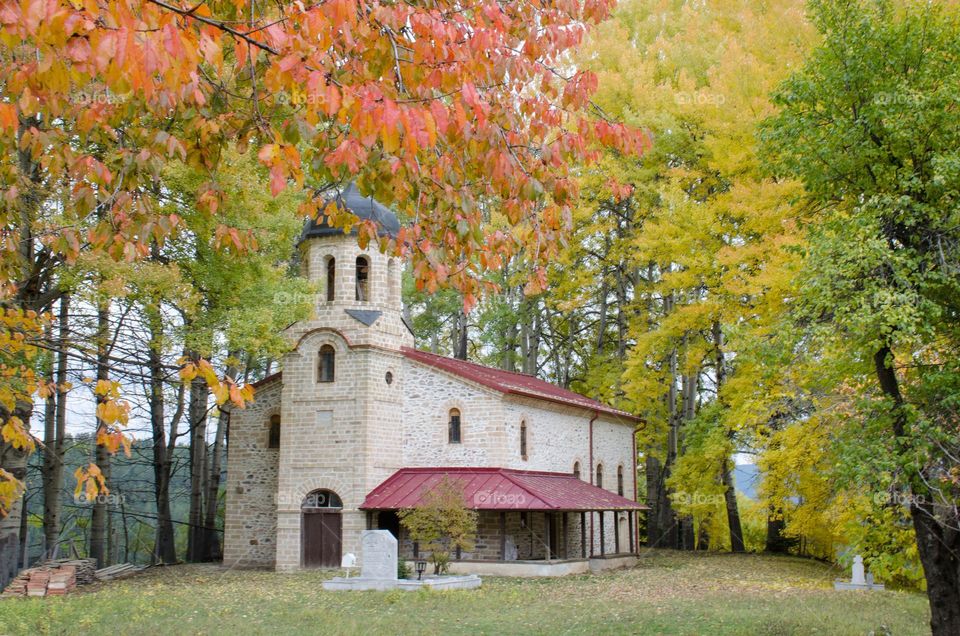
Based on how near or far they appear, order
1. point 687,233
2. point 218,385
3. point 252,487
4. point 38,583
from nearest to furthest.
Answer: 1. point 218,385
2. point 38,583
3. point 687,233
4. point 252,487

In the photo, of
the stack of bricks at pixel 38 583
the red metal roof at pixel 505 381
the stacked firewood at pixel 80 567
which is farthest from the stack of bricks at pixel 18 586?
the red metal roof at pixel 505 381

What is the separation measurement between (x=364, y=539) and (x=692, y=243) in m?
12.8

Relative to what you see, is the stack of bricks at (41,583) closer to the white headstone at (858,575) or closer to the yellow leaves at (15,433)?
the yellow leaves at (15,433)

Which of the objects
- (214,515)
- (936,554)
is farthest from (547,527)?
(936,554)

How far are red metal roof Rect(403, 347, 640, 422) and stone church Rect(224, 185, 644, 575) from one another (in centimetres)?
12

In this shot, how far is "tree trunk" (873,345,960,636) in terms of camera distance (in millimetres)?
12195

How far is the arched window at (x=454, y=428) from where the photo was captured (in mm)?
27469

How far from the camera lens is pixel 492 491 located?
25109 mm

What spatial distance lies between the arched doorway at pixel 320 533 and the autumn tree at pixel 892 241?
16494 millimetres

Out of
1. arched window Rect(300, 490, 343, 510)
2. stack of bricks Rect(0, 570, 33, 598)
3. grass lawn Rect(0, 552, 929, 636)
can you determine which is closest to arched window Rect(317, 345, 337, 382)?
arched window Rect(300, 490, 343, 510)

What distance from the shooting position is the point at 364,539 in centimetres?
2202

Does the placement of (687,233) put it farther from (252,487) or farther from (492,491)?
(252,487)

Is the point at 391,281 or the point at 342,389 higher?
the point at 391,281

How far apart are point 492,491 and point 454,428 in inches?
118
